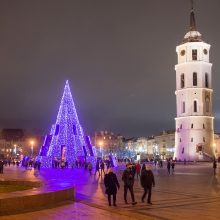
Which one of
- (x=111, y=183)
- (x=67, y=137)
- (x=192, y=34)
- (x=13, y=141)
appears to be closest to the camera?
(x=111, y=183)

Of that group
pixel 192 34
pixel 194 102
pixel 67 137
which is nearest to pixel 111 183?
pixel 67 137

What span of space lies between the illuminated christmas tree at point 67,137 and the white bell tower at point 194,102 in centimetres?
3553

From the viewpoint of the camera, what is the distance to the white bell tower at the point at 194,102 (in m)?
83.6

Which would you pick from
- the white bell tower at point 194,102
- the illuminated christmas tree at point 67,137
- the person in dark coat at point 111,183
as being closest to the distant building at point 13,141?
the white bell tower at point 194,102

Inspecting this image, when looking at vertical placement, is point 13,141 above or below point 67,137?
above

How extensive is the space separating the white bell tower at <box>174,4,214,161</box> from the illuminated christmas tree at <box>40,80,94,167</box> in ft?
117

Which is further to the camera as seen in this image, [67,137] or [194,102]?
[194,102]

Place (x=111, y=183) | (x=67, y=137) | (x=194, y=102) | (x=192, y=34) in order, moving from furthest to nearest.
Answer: (x=192, y=34) → (x=194, y=102) → (x=67, y=137) → (x=111, y=183)

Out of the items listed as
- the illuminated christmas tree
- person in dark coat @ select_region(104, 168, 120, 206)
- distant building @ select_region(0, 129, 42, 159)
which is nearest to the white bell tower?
the illuminated christmas tree

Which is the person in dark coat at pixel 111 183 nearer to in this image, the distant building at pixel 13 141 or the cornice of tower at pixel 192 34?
the cornice of tower at pixel 192 34

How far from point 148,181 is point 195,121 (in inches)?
2725

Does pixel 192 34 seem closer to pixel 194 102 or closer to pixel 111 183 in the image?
pixel 194 102

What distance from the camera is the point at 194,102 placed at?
8488cm

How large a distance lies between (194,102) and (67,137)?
40874 millimetres
